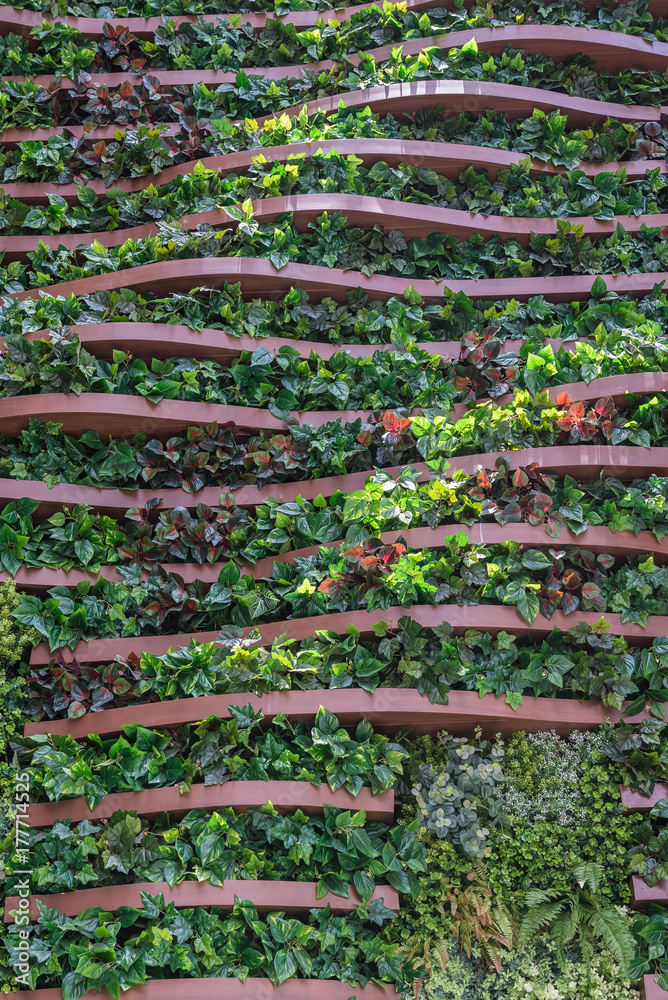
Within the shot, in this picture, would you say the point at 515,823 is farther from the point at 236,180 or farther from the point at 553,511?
the point at 236,180

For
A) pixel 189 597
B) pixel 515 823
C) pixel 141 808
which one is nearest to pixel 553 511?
pixel 515 823

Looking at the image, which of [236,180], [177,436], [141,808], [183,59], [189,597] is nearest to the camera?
[141,808]

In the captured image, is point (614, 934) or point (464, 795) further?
point (464, 795)

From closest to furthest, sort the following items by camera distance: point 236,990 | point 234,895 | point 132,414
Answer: point 236,990 < point 234,895 < point 132,414

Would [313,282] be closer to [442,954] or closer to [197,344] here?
[197,344]

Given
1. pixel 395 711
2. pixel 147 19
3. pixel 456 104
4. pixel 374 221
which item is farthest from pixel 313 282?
pixel 147 19

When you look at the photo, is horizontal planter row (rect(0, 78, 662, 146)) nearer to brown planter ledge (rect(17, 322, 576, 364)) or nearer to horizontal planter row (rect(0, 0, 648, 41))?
horizontal planter row (rect(0, 0, 648, 41))
